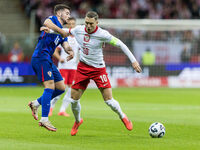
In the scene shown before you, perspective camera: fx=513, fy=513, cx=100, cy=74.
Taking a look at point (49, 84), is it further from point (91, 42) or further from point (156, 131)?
point (156, 131)

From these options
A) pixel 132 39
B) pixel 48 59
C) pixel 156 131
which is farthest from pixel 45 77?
pixel 132 39

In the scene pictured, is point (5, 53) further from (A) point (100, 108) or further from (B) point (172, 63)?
(A) point (100, 108)

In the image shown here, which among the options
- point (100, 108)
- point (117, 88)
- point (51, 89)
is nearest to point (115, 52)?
point (117, 88)

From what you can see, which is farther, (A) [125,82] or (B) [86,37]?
(A) [125,82]

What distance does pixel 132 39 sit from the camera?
27594mm

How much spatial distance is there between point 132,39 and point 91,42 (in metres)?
18.3

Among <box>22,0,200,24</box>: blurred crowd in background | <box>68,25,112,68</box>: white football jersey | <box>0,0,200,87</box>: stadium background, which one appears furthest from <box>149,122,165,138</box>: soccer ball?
<box>22,0,200,24</box>: blurred crowd in background

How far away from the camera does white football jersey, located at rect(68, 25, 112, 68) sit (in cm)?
941

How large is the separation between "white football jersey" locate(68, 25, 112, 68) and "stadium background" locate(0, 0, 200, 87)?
50.6 ft

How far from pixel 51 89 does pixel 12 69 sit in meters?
15.0

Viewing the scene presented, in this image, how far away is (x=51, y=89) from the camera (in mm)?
9914

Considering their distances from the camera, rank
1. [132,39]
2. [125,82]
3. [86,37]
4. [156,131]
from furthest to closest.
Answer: [132,39], [125,82], [86,37], [156,131]

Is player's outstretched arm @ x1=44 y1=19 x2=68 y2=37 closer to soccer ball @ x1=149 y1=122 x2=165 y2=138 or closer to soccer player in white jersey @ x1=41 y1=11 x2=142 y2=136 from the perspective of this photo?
soccer player in white jersey @ x1=41 y1=11 x2=142 y2=136

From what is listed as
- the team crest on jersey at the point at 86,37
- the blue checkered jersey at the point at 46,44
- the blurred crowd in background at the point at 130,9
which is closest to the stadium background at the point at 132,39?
the blurred crowd in background at the point at 130,9
